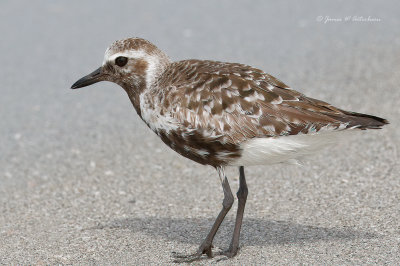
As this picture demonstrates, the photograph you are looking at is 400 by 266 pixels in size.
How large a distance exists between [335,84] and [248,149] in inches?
250

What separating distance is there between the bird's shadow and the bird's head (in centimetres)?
171

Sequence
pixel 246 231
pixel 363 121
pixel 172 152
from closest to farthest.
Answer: pixel 363 121 → pixel 246 231 → pixel 172 152

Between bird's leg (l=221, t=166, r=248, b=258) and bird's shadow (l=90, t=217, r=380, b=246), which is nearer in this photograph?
bird's leg (l=221, t=166, r=248, b=258)

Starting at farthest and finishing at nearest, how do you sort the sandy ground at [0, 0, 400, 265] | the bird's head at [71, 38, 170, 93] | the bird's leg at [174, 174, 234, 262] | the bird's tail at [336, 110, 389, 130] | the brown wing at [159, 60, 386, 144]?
the sandy ground at [0, 0, 400, 265] → the bird's head at [71, 38, 170, 93] → the bird's leg at [174, 174, 234, 262] → the brown wing at [159, 60, 386, 144] → the bird's tail at [336, 110, 389, 130]

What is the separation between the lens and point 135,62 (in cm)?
750

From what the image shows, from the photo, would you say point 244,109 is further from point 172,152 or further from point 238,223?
point 172,152

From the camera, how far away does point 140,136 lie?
11.5 metres

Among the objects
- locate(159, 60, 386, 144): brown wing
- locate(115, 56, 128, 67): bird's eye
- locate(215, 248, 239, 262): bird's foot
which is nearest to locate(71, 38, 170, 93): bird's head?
locate(115, 56, 128, 67): bird's eye

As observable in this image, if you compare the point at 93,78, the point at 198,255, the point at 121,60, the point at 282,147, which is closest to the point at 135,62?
the point at 121,60

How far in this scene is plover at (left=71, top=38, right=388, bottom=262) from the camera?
6.80m

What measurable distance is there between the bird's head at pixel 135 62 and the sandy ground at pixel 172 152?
1.79 m

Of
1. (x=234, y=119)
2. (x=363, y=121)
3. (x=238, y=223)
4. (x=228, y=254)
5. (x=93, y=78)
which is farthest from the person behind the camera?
(x=93, y=78)

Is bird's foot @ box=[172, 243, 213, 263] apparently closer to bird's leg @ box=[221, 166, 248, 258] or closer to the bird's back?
bird's leg @ box=[221, 166, 248, 258]

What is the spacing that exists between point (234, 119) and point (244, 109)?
14 centimetres
